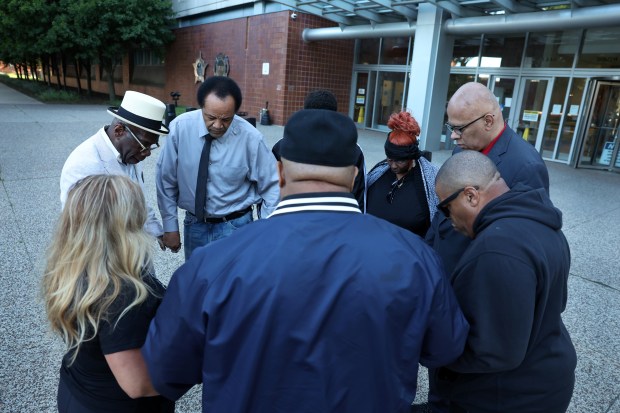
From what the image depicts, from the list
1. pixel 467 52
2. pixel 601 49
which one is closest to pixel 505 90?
pixel 467 52

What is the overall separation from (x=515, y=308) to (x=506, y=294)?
0.05m

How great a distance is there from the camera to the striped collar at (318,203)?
113cm

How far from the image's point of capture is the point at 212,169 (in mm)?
2832

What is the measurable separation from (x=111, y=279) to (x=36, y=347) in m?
2.17

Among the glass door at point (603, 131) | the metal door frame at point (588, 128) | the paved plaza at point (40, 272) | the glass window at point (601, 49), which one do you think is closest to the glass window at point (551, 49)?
the glass window at point (601, 49)

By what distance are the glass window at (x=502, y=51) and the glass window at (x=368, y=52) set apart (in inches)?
166

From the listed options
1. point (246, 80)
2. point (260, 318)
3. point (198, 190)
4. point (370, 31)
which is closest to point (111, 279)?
point (260, 318)

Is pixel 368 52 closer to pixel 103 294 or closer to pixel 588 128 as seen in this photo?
pixel 588 128

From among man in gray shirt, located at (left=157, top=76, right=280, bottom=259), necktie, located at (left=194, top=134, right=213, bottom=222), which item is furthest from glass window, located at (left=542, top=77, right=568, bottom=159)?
necktie, located at (left=194, top=134, right=213, bottom=222)

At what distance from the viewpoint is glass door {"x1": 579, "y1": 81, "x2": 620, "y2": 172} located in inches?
407

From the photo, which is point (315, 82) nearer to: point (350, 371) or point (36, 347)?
point (36, 347)

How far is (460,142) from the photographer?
2660 mm

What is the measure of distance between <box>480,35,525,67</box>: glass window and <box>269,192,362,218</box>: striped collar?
41.8ft

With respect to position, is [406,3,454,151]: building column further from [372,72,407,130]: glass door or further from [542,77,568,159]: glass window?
[372,72,407,130]: glass door
